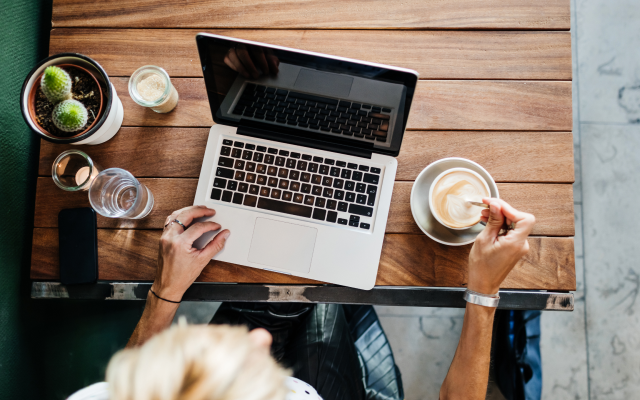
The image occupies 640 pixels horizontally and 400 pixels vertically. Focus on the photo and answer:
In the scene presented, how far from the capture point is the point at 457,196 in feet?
2.99

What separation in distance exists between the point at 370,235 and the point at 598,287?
4.51 ft

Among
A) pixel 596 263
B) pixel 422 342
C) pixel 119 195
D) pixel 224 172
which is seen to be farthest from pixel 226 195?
pixel 596 263

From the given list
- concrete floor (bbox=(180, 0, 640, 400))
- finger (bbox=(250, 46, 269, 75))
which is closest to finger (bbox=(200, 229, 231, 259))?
finger (bbox=(250, 46, 269, 75))

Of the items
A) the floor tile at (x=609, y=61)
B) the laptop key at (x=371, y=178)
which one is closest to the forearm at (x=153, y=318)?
the laptop key at (x=371, y=178)

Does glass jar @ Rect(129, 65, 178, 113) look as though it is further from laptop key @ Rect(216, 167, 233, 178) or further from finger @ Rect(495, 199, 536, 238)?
finger @ Rect(495, 199, 536, 238)

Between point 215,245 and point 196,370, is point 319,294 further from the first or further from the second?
point 196,370

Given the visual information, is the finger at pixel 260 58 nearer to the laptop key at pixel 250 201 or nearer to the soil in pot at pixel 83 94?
the laptop key at pixel 250 201

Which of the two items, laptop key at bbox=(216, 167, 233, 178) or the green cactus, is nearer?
the green cactus

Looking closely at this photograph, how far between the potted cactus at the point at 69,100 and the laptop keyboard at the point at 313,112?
0.33 m

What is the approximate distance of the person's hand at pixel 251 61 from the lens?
0.74 meters

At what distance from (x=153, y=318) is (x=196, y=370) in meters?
0.44

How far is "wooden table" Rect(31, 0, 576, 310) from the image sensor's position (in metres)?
0.99

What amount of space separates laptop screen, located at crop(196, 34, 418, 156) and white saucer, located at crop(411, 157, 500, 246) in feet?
0.35

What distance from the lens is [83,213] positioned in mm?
1018
